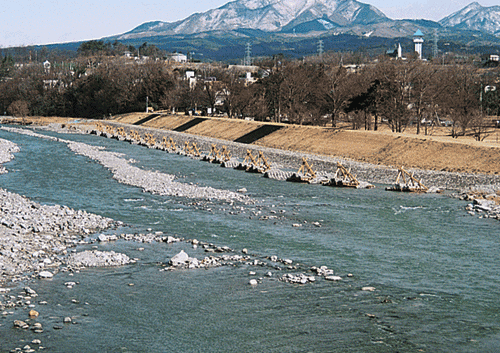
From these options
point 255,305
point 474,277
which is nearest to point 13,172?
point 255,305

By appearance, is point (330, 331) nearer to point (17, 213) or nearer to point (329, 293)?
point (329, 293)

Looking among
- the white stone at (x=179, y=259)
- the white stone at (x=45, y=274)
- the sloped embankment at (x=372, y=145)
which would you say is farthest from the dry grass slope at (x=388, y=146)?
the white stone at (x=45, y=274)

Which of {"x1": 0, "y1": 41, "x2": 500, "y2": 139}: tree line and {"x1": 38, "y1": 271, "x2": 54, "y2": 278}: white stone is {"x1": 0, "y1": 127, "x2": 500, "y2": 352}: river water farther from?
{"x1": 0, "y1": 41, "x2": 500, "y2": 139}: tree line

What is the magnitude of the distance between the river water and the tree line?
40364mm

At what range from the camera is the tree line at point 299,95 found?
69250 mm

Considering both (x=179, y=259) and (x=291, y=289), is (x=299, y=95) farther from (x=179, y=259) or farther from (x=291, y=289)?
(x=291, y=289)

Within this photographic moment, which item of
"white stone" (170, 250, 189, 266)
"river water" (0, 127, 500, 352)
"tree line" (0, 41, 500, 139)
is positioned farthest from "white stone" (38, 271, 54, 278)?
"tree line" (0, 41, 500, 139)

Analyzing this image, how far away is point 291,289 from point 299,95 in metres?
69.7

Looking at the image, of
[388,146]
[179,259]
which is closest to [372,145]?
[388,146]

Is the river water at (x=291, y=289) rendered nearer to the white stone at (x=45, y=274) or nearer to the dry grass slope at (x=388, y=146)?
the white stone at (x=45, y=274)

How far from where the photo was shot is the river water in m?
14.1

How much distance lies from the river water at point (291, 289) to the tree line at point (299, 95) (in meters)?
40.4

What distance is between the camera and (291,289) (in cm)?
1761

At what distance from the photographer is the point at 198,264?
19.9m
